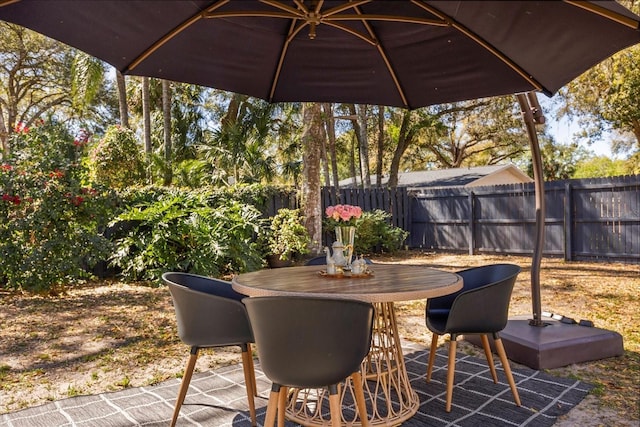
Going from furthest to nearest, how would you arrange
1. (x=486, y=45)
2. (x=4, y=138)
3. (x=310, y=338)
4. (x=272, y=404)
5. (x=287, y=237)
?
1. (x=4, y=138)
2. (x=287, y=237)
3. (x=486, y=45)
4. (x=272, y=404)
5. (x=310, y=338)

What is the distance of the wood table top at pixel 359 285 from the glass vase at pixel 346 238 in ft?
0.59

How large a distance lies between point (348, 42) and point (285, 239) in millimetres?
5261

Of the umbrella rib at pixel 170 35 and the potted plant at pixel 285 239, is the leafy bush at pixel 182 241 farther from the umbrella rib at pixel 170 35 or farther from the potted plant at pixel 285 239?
the umbrella rib at pixel 170 35

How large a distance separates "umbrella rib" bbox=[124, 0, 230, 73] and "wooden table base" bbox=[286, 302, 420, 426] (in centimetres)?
200

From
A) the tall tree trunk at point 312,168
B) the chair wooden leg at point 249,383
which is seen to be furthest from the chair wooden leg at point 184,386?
the tall tree trunk at point 312,168

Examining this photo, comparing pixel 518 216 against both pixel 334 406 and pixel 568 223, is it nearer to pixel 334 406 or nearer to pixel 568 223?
pixel 568 223

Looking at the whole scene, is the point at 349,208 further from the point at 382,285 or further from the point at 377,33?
the point at 377,33

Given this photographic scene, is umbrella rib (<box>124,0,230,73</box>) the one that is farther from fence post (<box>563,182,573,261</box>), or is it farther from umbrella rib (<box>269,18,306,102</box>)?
fence post (<box>563,182,573,261</box>)

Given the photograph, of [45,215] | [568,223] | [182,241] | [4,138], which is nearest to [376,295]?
A: [45,215]

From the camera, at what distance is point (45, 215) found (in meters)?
5.64

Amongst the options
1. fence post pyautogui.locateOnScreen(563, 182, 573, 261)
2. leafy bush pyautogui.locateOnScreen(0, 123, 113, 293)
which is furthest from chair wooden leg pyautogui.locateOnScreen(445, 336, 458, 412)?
fence post pyautogui.locateOnScreen(563, 182, 573, 261)

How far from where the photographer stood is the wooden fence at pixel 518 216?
9.11 metres

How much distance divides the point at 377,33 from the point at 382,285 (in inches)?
64.5

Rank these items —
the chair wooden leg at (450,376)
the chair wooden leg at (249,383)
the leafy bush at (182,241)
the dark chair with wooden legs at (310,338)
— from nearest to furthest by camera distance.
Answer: the dark chair with wooden legs at (310,338) < the chair wooden leg at (249,383) < the chair wooden leg at (450,376) < the leafy bush at (182,241)
